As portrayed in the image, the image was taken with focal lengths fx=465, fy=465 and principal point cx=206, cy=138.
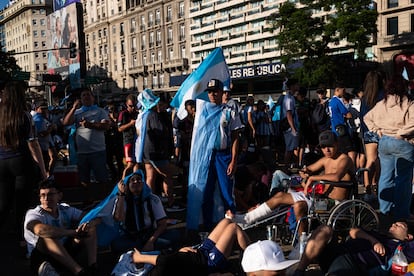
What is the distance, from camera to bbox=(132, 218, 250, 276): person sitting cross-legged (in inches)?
143

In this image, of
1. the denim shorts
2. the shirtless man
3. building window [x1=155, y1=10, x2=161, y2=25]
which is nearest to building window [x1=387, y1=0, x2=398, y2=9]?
building window [x1=155, y1=10, x2=161, y2=25]

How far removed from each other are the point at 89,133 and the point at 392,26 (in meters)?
43.6

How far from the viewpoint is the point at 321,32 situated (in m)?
36.3

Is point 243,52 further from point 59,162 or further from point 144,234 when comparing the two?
point 144,234

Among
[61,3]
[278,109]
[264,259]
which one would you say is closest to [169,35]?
[61,3]

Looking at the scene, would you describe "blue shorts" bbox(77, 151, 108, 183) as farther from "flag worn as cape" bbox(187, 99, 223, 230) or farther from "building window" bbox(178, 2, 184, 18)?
"building window" bbox(178, 2, 184, 18)

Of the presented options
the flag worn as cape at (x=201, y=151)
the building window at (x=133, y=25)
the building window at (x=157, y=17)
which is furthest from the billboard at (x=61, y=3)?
the flag worn as cape at (x=201, y=151)

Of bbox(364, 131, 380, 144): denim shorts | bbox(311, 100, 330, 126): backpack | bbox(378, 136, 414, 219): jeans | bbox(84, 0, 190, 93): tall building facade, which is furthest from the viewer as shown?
bbox(84, 0, 190, 93): tall building facade

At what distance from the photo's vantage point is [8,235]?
232 inches

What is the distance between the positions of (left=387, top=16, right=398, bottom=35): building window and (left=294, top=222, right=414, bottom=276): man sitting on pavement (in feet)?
145

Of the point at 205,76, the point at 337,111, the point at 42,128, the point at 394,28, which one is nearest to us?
the point at 205,76

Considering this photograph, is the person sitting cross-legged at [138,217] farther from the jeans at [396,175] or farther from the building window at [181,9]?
the building window at [181,9]

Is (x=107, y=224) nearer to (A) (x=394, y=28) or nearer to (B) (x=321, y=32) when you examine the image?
(B) (x=321, y=32)

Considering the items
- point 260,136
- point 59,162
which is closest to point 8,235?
point 59,162
